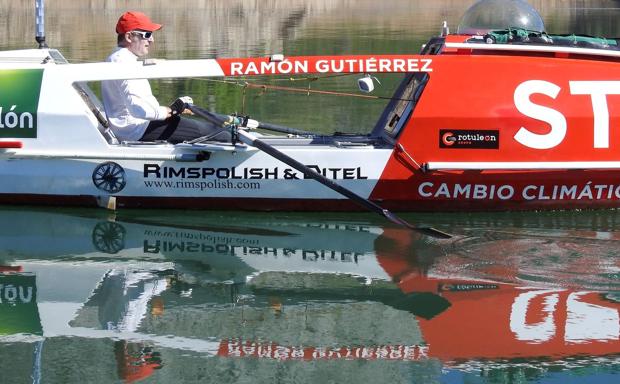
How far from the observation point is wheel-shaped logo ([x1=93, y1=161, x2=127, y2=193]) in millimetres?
9375

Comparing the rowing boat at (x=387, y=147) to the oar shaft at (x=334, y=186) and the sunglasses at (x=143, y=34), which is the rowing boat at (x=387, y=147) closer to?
the oar shaft at (x=334, y=186)

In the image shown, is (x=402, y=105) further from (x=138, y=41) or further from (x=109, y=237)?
(x=109, y=237)

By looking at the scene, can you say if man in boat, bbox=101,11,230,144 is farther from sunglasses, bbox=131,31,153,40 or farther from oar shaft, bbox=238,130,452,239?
oar shaft, bbox=238,130,452,239

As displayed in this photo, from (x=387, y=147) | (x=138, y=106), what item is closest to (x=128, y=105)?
(x=138, y=106)

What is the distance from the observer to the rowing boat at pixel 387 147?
9.18 meters

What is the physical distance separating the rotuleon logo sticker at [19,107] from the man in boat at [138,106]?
0.56m

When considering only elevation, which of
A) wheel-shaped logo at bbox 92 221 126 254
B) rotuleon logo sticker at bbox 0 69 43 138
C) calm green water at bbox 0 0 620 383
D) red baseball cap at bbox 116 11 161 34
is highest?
red baseball cap at bbox 116 11 161 34

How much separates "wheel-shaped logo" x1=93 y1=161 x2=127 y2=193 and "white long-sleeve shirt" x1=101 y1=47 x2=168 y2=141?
0.36 meters

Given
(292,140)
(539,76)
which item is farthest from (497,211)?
(292,140)

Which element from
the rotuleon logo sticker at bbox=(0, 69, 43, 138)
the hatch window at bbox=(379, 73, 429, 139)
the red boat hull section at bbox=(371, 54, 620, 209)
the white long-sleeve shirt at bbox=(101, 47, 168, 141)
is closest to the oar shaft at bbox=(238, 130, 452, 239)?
the red boat hull section at bbox=(371, 54, 620, 209)

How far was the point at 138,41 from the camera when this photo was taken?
31.1 ft

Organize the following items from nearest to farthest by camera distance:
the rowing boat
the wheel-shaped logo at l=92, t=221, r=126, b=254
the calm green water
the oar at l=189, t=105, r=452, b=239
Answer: the calm green water < the oar at l=189, t=105, r=452, b=239 < the wheel-shaped logo at l=92, t=221, r=126, b=254 < the rowing boat

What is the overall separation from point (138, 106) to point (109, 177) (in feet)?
2.06

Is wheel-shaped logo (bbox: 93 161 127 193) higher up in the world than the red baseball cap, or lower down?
lower down
